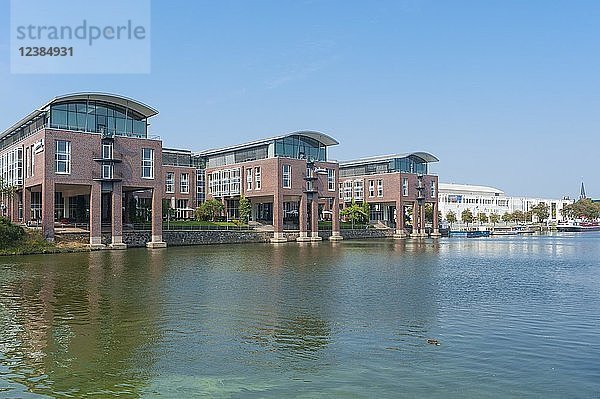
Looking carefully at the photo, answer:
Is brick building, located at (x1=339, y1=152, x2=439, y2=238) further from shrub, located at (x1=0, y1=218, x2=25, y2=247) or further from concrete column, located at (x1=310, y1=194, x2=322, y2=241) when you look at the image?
shrub, located at (x1=0, y1=218, x2=25, y2=247)

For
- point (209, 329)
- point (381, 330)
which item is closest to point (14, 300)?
point (209, 329)

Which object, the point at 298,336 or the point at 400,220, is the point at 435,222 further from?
the point at 298,336

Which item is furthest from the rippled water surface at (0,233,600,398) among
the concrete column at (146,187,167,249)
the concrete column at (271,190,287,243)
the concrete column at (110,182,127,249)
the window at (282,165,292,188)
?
the window at (282,165,292,188)

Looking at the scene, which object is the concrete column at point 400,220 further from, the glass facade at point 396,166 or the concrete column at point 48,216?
the concrete column at point 48,216

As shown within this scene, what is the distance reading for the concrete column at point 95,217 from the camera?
53.9 m

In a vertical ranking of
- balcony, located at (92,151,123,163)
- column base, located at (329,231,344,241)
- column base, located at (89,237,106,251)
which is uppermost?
balcony, located at (92,151,123,163)

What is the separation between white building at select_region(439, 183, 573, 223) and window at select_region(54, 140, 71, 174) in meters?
116

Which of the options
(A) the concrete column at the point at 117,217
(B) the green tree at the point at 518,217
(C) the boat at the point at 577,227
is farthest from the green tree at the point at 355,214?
(B) the green tree at the point at 518,217

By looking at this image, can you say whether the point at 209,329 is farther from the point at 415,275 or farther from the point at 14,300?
the point at 415,275

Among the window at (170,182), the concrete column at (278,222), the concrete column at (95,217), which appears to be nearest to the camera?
the concrete column at (95,217)

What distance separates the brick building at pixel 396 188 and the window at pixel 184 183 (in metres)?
29.6

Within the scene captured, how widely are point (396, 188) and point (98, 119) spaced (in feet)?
181

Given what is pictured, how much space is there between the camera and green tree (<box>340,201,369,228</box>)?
9512cm

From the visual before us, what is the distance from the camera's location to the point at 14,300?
888 inches
